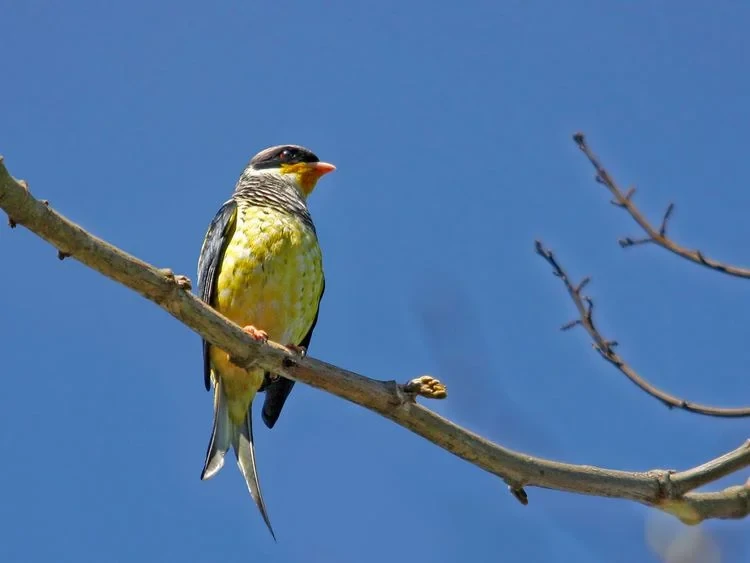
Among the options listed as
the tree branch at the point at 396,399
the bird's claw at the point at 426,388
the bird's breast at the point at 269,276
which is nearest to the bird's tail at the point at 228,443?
the bird's breast at the point at 269,276

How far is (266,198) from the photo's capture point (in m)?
6.65

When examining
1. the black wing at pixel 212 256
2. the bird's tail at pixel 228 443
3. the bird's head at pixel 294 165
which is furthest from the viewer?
the bird's head at pixel 294 165

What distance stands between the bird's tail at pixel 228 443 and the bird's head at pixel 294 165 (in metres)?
1.95

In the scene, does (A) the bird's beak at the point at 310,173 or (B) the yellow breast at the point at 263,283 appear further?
(A) the bird's beak at the point at 310,173

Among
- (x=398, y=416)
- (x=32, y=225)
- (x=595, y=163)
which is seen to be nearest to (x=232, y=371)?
(x=398, y=416)

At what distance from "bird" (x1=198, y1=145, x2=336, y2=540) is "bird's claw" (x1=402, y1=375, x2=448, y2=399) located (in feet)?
5.64

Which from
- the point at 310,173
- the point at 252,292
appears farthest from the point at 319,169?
the point at 252,292

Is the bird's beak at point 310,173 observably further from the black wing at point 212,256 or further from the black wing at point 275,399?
the black wing at point 275,399

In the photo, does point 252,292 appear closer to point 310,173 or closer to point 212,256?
point 212,256

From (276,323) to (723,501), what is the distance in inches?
126

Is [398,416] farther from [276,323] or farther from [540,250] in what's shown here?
[276,323]

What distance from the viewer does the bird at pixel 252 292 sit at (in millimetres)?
5973

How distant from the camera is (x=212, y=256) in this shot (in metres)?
6.13

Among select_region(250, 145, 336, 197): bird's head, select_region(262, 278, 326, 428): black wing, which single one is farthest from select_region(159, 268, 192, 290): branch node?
select_region(250, 145, 336, 197): bird's head
